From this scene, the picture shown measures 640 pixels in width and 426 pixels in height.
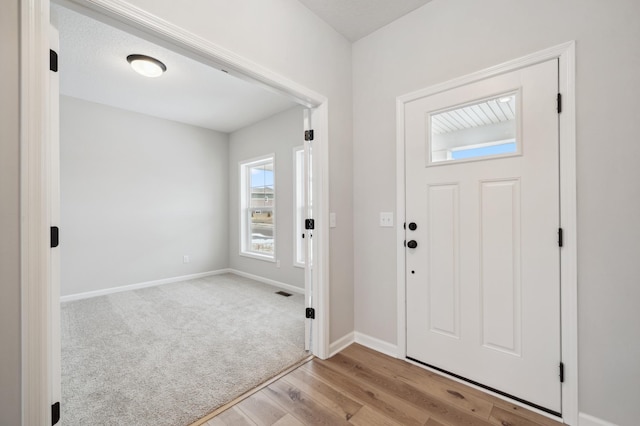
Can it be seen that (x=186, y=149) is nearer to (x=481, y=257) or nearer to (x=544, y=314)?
(x=481, y=257)

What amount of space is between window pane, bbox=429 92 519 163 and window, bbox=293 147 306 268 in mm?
2395

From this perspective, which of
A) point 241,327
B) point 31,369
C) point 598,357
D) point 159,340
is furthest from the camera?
point 241,327

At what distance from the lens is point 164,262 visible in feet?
14.8

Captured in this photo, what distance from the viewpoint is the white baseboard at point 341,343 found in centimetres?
227

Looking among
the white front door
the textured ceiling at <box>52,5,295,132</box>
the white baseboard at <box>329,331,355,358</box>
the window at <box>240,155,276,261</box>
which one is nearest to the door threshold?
the white front door

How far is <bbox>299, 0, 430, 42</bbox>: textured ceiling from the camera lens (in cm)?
207

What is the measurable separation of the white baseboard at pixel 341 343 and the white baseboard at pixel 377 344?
6 centimetres

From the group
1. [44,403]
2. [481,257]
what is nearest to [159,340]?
[44,403]

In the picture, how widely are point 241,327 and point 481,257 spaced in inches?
93.8

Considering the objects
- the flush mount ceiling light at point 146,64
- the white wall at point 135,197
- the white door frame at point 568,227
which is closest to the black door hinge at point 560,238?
the white door frame at point 568,227

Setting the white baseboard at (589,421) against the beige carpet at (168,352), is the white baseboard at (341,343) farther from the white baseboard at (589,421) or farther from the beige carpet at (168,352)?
the white baseboard at (589,421)

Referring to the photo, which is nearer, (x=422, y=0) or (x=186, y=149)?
(x=422, y=0)

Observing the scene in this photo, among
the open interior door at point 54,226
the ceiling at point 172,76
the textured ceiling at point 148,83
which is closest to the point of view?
the open interior door at point 54,226

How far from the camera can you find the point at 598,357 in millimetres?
1447
